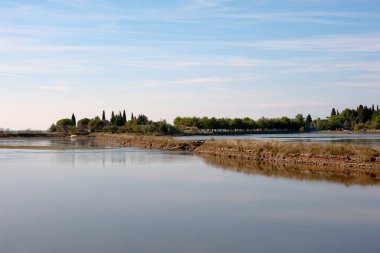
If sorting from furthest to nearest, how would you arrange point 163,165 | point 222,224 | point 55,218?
point 163,165 < point 55,218 < point 222,224

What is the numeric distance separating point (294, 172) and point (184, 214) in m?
16.6

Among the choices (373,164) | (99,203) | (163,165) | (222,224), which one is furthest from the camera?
(163,165)

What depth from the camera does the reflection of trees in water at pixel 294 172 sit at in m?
29.0

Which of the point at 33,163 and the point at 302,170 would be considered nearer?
the point at 302,170

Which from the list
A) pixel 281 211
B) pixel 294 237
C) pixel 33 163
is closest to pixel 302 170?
pixel 281 211

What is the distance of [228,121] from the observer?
597 ft

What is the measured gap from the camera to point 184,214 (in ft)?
62.7

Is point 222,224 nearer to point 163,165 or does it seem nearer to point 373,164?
point 373,164

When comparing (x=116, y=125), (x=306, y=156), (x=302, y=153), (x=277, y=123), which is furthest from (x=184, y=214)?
(x=277, y=123)

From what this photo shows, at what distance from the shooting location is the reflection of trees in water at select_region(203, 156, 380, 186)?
2900cm

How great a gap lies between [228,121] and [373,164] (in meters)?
149

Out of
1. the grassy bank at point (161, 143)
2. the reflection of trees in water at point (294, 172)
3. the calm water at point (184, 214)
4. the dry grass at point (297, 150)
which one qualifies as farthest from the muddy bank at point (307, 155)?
the calm water at point (184, 214)

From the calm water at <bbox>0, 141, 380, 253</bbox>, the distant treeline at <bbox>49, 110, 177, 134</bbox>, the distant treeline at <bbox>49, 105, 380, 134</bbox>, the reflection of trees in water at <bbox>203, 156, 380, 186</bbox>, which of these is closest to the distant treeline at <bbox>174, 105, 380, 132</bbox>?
the distant treeline at <bbox>49, 105, 380, 134</bbox>

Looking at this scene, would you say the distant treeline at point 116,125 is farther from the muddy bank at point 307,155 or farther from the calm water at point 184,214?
the calm water at point 184,214
